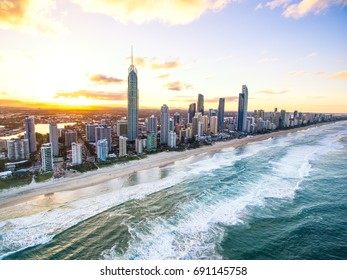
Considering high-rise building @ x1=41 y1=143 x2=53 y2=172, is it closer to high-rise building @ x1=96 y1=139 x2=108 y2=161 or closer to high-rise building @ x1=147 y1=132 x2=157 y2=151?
high-rise building @ x1=96 y1=139 x2=108 y2=161

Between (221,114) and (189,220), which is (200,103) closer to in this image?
(221,114)

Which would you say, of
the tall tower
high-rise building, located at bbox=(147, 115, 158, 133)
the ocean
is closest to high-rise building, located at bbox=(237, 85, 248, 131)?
high-rise building, located at bbox=(147, 115, 158, 133)

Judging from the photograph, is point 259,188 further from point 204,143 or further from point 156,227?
point 204,143

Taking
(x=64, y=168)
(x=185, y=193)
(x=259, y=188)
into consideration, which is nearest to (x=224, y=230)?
(x=185, y=193)

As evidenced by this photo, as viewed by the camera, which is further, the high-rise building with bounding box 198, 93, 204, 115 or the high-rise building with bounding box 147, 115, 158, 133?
the high-rise building with bounding box 198, 93, 204, 115

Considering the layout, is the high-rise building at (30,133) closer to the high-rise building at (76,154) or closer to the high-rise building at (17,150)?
the high-rise building at (17,150)

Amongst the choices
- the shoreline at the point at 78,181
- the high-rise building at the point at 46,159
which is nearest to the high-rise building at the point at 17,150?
the high-rise building at the point at 46,159
